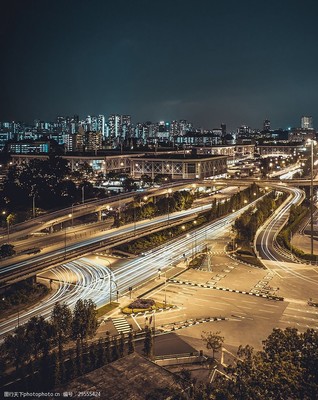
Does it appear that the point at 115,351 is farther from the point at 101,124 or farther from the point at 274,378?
the point at 101,124

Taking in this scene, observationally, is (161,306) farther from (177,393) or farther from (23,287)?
(177,393)

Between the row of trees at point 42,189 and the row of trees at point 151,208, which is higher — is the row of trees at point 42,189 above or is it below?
above

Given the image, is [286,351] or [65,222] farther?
[65,222]

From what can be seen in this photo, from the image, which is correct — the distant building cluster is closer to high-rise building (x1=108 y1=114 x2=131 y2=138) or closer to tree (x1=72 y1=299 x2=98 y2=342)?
high-rise building (x1=108 y1=114 x2=131 y2=138)

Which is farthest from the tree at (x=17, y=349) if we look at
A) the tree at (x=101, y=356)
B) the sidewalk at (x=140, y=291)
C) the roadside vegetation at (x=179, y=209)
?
the roadside vegetation at (x=179, y=209)

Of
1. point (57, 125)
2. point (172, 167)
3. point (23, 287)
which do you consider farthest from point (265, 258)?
point (57, 125)

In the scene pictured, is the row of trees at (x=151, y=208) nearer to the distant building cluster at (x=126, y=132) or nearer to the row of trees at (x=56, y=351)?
the row of trees at (x=56, y=351)

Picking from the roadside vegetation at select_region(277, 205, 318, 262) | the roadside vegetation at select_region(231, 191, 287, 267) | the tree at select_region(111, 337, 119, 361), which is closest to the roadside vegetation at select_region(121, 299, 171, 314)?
the tree at select_region(111, 337, 119, 361)
